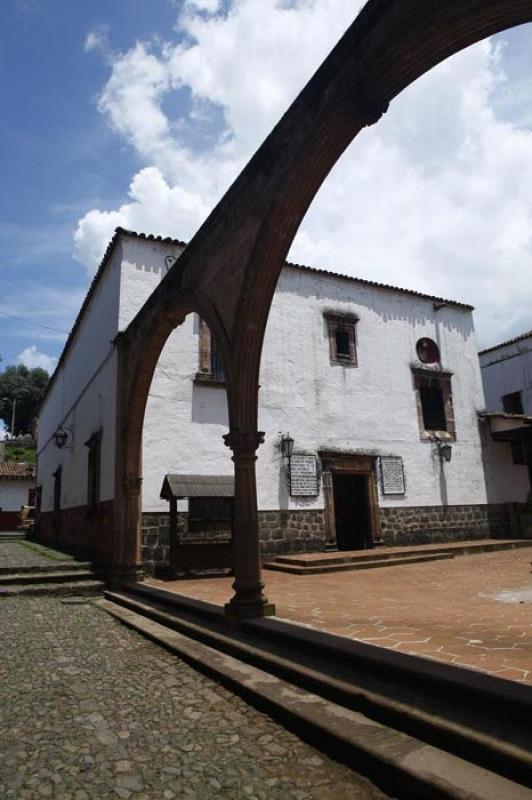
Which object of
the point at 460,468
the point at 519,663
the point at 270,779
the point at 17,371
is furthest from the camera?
the point at 17,371

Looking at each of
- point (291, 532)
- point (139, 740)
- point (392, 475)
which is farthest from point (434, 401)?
A: point (139, 740)

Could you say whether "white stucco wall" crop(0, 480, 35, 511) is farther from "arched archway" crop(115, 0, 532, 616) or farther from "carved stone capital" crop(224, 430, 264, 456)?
"carved stone capital" crop(224, 430, 264, 456)

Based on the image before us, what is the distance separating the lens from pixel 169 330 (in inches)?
355

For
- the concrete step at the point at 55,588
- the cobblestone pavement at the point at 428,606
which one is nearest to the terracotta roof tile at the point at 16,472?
the concrete step at the point at 55,588

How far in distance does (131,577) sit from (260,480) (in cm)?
370

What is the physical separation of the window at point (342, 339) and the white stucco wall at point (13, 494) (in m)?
26.2

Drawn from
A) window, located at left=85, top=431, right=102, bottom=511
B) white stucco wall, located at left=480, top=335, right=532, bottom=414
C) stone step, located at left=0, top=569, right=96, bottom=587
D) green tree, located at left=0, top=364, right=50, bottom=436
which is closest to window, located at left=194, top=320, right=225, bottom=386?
window, located at left=85, top=431, right=102, bottom=511

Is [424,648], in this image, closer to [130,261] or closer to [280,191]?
[280,191]

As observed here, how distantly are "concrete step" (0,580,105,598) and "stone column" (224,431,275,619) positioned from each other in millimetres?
4719

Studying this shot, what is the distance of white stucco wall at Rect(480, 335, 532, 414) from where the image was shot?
20953 mm

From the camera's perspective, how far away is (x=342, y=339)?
559 inches

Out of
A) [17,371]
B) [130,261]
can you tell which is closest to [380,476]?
[130,261]

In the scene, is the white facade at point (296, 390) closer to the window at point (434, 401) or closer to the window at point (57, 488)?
the window at point (434, 401)

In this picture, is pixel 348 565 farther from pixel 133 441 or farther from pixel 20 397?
pixel 20 397
